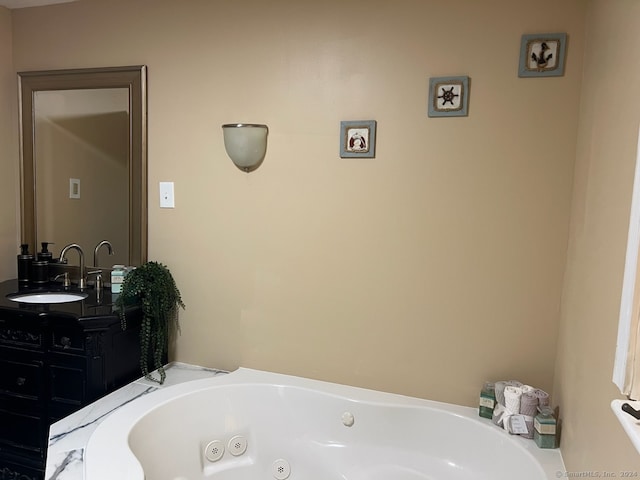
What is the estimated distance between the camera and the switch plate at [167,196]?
2400 millimetres

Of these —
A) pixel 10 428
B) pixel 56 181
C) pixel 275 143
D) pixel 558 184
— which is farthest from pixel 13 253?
pixel 558 184

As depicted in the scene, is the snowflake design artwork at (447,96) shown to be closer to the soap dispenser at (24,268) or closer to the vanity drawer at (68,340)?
the vanity drawer at (68,340)

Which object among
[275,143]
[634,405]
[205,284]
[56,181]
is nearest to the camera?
[634,405]

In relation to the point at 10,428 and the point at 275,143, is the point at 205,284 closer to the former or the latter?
the point at 275,143

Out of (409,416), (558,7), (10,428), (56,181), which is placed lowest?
(10,428)

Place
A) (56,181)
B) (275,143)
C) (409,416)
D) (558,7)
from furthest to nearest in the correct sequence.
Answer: (56,181)
(275,143)
(409,416)
(558,7)

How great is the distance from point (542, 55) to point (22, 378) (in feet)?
8.38

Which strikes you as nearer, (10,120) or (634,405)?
(634,405)

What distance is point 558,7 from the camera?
1.76 metres

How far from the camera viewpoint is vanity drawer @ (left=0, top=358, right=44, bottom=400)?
83.6 inches

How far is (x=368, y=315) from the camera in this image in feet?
6.96

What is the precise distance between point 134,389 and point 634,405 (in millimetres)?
1879

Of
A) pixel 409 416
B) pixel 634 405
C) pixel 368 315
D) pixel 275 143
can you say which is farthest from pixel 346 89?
pixel 634 405

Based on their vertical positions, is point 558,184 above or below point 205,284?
above
